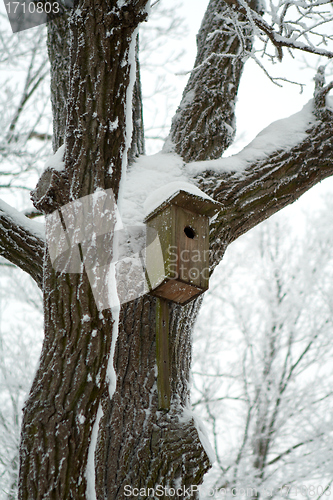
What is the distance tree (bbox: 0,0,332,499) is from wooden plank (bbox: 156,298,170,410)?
4 centimetres

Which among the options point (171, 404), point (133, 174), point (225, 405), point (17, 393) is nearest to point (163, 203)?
point (133, 174)

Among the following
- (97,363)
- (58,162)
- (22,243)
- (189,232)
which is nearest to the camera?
(97,363)

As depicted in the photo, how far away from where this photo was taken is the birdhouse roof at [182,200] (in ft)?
7.43

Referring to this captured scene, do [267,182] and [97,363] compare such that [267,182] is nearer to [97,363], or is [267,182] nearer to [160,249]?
[160,249]

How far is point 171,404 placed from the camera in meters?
2.18

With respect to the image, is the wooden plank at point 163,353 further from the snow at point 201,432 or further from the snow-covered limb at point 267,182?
the snow-covered limb at point 267,182

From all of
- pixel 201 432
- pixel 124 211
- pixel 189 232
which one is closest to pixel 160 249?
pixel 189 232

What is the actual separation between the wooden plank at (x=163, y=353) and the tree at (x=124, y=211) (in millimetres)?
38

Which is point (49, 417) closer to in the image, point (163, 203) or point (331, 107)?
point (163, 203)

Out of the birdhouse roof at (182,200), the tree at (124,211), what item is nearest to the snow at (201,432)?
the tree at (124,211)

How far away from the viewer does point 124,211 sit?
2.46 meters

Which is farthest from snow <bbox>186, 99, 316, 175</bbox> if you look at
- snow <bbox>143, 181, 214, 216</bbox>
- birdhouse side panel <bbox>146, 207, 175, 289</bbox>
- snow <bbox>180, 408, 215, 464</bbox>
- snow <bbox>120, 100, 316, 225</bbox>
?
snow <bbox>180, 408, 215, 464</bbox>

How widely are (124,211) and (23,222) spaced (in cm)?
60

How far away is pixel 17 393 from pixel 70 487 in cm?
528
